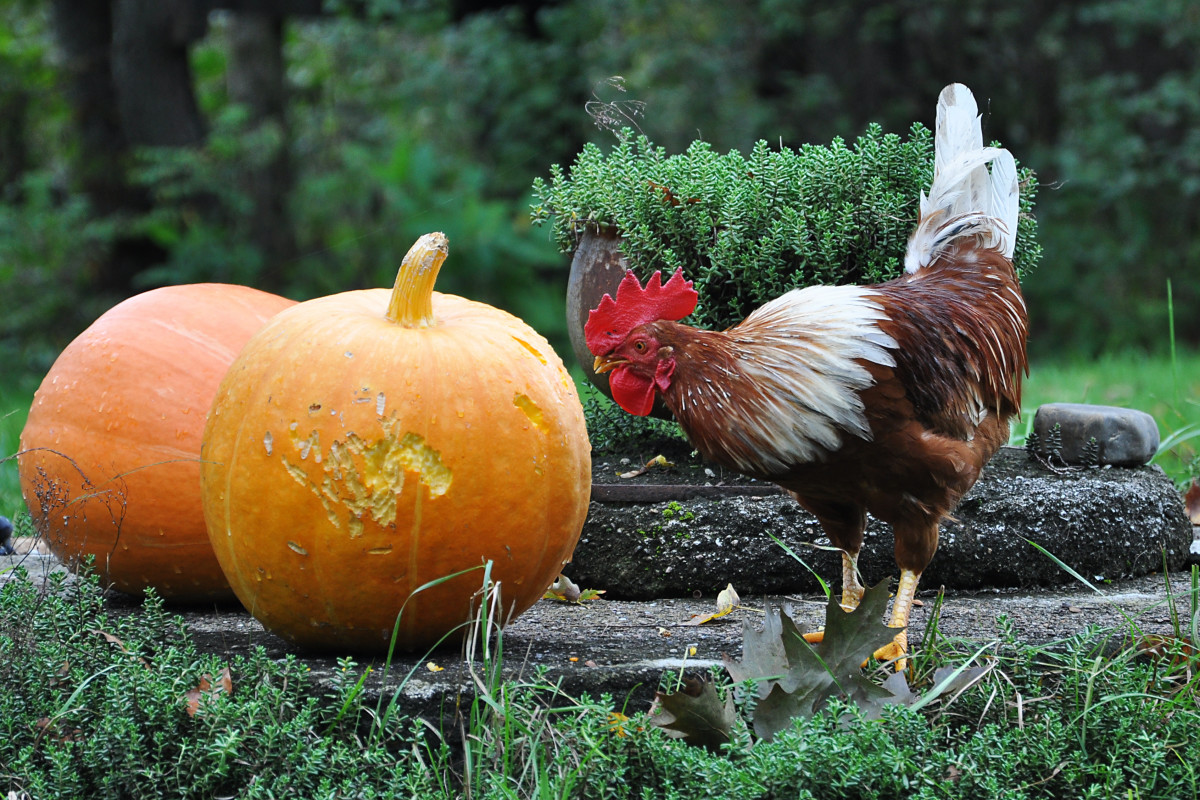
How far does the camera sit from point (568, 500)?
2553 mm

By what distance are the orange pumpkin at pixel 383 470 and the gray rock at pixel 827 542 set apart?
794mm

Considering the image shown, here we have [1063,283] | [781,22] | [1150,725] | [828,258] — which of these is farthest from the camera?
[1063,283]

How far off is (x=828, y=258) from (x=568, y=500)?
1314 mm

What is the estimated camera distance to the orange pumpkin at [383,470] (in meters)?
2.35

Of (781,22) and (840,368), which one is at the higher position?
(781,22)

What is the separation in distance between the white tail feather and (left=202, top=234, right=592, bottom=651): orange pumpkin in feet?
4.44

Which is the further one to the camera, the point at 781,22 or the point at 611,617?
the point at 781,22

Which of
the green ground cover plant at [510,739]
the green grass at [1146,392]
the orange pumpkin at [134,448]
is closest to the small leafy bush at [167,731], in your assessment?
the green ground cover plant at [510,739]

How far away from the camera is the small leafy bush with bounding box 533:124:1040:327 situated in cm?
340

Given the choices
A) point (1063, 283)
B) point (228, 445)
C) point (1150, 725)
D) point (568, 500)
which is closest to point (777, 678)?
point (568, 500)

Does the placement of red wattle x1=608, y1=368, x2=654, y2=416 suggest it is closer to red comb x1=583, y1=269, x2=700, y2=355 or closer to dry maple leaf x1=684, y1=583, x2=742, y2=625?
red comb x1=583, y1=269, x2=700, y2=355

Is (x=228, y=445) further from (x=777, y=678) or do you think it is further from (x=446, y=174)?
(x=446, y=174)

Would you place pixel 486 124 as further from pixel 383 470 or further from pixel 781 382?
pixel 383 470

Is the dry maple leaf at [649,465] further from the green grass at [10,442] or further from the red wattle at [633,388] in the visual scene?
the green grass at [10,442]
